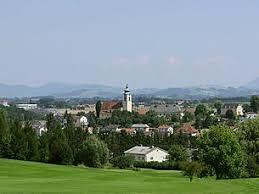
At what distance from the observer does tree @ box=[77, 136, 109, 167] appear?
69.8 metres

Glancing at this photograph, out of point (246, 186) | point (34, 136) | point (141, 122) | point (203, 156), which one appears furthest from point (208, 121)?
point (246, 186)

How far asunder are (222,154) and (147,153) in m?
43.7

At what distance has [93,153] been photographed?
6981 cm

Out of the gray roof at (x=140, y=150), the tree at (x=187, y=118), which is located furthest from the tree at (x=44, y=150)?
the tree at (x=187, y=118)

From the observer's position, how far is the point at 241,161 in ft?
166

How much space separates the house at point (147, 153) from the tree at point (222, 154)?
38759 millimetres

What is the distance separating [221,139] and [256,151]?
11308 mm

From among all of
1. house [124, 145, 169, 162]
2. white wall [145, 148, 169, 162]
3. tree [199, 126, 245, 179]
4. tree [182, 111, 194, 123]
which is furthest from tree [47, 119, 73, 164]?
tree [182, 111, 194, 123]

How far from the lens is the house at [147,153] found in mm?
91581

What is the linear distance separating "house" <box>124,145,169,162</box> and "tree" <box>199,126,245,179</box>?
1526 inches

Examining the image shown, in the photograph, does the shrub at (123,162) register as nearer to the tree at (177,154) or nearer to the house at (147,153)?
the tree at (177,154)

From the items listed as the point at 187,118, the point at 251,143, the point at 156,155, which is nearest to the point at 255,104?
the point at 187,118

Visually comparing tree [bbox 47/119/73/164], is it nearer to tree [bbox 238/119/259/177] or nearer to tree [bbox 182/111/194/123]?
tree [bbox 238/119/259/177]

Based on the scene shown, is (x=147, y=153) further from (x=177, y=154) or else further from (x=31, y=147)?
(x=31, y=147)
